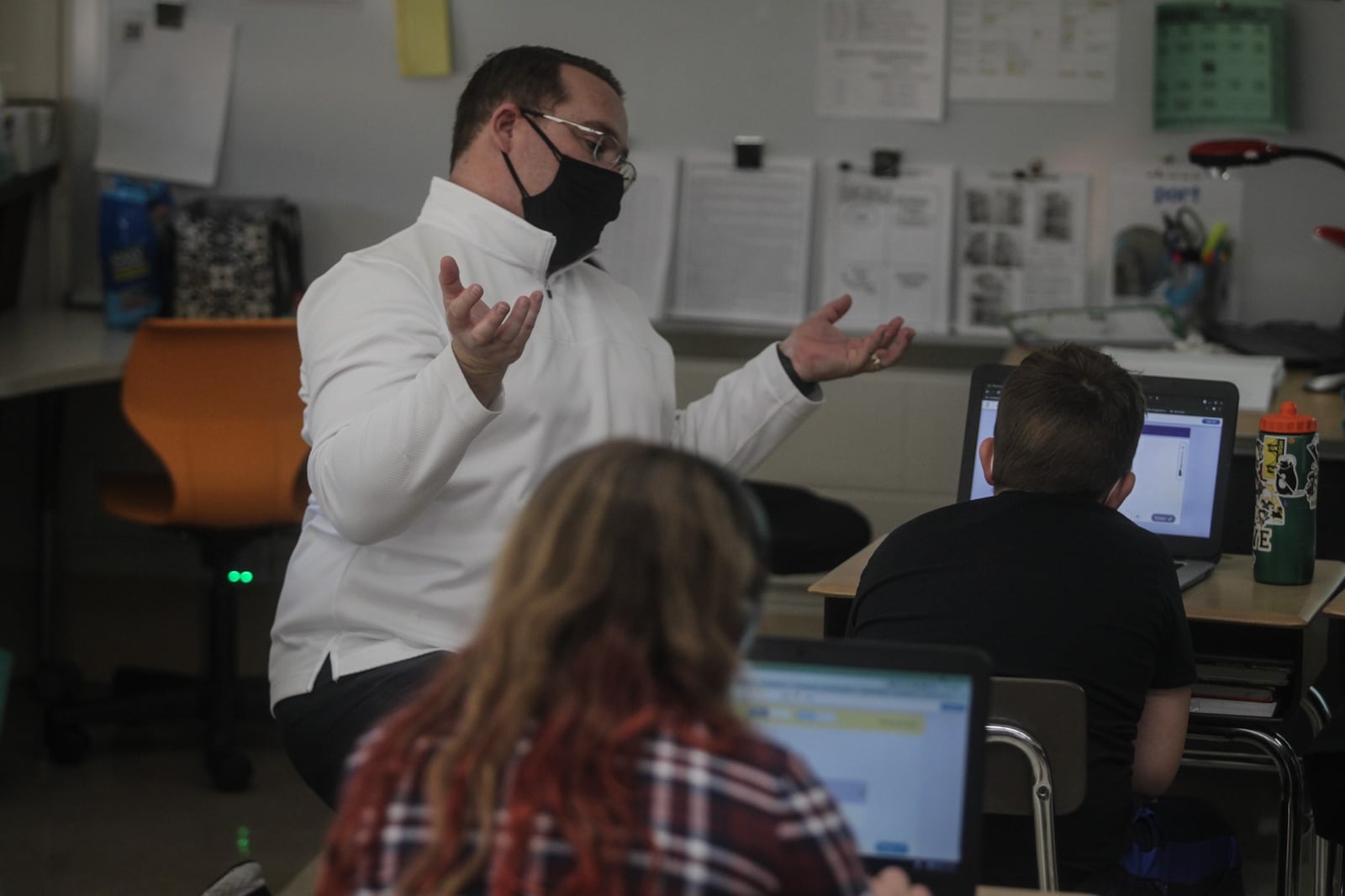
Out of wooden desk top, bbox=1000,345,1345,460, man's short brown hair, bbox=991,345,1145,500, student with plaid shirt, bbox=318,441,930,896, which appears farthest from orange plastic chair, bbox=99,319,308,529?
student with plaid shirt, bbox=318,441,930,896

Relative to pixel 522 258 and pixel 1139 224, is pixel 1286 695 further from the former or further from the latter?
pixel 1139 224

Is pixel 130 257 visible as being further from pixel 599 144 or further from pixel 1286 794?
pixel 1286 794

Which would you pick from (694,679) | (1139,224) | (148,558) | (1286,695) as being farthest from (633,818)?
(148,558)

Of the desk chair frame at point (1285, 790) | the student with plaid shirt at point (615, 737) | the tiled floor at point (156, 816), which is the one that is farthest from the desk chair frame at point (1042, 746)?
the tiled floor at point (156, 816)

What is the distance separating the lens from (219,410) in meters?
3.20

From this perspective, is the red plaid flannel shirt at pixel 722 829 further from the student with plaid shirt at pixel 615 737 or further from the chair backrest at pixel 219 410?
the chair backrest at pixel 219 410

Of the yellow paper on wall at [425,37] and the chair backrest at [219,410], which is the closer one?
the chair backrest at [219,410]

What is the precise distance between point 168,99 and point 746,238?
1454mm

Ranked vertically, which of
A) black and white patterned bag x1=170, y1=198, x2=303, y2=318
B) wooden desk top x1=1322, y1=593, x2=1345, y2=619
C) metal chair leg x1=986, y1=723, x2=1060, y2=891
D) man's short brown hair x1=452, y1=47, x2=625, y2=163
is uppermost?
man's short brown hair x1=452, y1=47, x2=625, y2=163

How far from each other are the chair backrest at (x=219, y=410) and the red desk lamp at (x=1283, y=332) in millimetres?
1867

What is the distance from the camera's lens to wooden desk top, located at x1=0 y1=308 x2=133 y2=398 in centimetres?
318

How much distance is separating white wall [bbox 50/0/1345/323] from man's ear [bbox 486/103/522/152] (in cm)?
185

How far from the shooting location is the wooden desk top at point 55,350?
318cm

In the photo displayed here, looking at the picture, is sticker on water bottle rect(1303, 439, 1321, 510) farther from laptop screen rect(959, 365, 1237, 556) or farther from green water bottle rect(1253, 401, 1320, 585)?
laptop screen rect(959, 365, 1237, 556)
